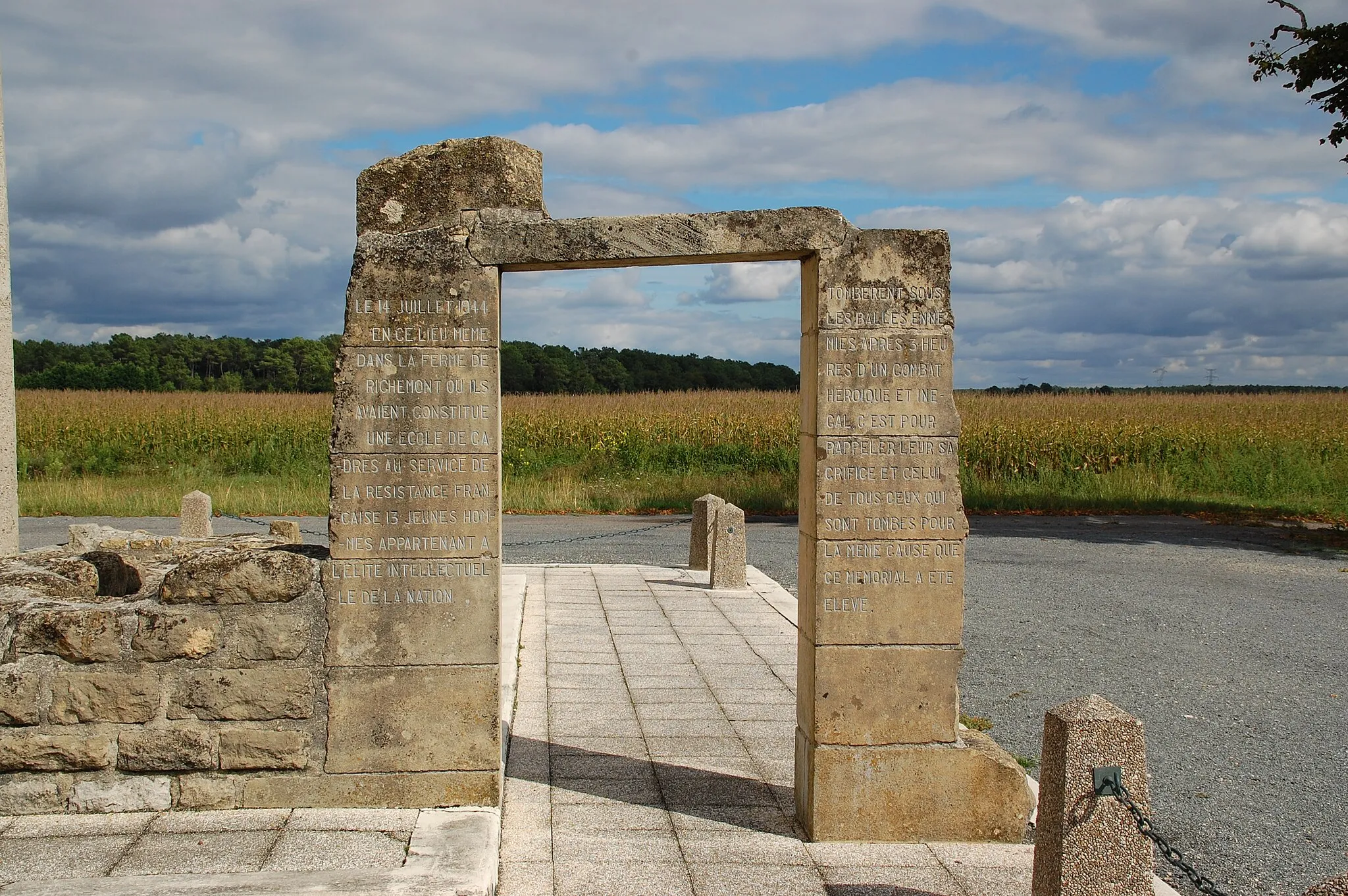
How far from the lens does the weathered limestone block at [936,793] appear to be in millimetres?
4625

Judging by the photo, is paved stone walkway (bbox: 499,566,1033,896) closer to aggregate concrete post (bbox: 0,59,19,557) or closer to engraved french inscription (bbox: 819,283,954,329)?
engraved french inscription (bbox: 819,283,954,329)

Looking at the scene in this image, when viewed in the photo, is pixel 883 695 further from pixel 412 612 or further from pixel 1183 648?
pixel 1183 648

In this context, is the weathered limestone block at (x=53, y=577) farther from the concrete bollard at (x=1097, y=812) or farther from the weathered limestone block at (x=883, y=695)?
the concrete bollard at (x=1097, y=812)

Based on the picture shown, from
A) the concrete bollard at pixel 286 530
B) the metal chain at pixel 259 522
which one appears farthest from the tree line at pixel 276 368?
the concrete bollard at pixel 286 530

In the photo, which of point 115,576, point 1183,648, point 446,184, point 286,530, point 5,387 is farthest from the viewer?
point 1183,648

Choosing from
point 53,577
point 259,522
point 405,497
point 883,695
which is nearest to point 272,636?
point 405,497

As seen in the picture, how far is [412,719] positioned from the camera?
4688mm

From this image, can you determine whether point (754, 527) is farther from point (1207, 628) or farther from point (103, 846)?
point (103, 846)

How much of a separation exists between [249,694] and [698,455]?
16.9 metres

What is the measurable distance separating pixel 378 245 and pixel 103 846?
2.63 m

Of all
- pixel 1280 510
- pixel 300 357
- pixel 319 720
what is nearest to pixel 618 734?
pixel 319 720

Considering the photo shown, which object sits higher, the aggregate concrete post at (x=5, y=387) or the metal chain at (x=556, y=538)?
the aggregate concrete post at (x=5, y=387)

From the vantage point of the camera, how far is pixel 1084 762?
3.36 meters

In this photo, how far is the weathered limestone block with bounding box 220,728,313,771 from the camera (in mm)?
4570
